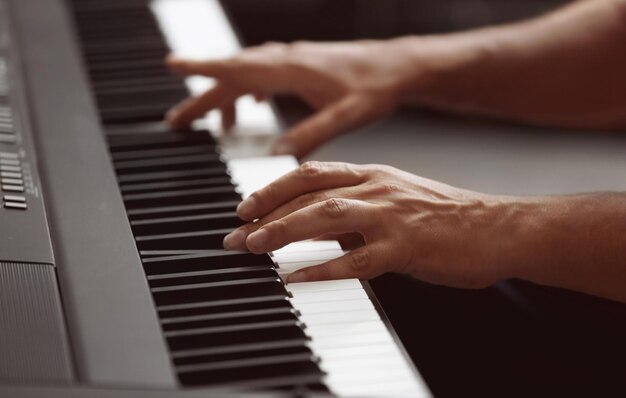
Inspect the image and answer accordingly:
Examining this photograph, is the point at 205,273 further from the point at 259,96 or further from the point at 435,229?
the point at 259,96

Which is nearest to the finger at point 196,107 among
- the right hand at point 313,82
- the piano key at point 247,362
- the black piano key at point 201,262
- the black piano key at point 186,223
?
the right hand at point 313,82

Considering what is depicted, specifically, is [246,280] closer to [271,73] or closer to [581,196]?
[581,196]

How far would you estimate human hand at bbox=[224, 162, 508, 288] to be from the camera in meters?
1.03

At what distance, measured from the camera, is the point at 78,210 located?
1092mm

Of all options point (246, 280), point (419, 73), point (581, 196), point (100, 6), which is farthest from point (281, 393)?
point (100, 6)

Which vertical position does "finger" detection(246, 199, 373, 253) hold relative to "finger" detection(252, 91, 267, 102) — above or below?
below

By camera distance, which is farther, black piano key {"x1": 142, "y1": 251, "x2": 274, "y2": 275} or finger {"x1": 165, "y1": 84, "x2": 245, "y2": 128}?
finger {"x1": 165, "y1": 84, "x2": 245, "y2": 128}

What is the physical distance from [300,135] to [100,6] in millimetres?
576

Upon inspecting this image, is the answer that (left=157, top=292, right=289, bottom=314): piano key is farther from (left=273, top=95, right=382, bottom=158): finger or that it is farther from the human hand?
(left=273, top=95, right=382, bottom=158): finger

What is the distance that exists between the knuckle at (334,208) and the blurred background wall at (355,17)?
92.8 inches

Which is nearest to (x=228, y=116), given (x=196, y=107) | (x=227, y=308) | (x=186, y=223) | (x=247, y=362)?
(x=196, y=107)

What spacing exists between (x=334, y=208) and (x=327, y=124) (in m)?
0.49

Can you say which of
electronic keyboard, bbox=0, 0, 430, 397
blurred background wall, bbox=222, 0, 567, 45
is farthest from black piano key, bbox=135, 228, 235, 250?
blurred background wall, bbox=222, 0, 567, 45

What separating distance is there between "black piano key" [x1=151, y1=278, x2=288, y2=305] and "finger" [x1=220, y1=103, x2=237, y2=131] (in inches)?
21.0
